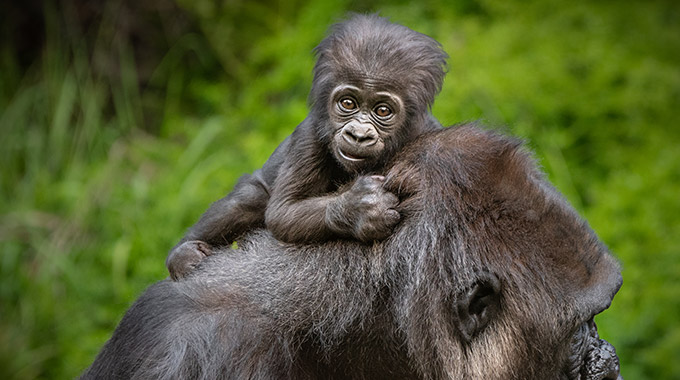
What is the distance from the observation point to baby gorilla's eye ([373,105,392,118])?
310cm

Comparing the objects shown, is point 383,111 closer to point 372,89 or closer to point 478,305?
point 372,89

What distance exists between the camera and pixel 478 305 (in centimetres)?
246

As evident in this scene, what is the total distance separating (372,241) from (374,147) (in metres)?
0.51

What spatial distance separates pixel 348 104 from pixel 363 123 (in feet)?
0.43

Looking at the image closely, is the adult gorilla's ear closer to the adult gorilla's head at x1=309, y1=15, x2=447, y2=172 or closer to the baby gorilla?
the baby gorilla

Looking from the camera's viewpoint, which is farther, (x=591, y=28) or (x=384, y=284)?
(x=591, y=28)

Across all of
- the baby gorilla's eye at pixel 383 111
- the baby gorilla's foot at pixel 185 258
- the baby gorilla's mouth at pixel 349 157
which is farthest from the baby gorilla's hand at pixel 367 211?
the baby gorilla's foot at pixel 185 258

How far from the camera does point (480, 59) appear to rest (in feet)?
21.1

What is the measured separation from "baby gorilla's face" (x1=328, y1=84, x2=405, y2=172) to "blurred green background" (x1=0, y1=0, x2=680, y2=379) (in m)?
2.66

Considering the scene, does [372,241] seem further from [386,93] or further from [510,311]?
[386,93]

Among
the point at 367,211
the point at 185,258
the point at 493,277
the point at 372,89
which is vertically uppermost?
the point at 372,89

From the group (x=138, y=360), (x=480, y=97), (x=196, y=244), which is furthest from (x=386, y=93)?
(x=480, y=97)

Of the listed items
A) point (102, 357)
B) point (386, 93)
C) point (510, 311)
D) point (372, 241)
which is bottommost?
point (102, 357)

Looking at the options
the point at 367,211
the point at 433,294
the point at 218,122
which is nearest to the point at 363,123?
the point at 367,211
